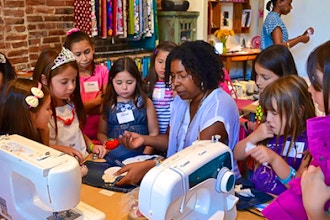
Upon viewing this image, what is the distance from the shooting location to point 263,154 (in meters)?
1.36

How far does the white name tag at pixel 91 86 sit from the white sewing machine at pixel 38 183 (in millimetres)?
1389

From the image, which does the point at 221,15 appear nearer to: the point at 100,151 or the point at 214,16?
the point at 214,16

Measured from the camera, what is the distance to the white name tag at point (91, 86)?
8.30ft

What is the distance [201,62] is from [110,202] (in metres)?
0.76

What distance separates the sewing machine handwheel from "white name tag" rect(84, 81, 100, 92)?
1.66 m

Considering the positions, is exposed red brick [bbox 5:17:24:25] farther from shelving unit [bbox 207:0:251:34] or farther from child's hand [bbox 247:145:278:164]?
shelving unit [bbox 207:0:251:34]

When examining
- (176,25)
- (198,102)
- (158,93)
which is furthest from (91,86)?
(176,25)

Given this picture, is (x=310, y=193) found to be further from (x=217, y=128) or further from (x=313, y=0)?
(x=313, y=0)

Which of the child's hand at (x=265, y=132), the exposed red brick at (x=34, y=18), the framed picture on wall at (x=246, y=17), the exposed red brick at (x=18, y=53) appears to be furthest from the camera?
the framed picture on wall at (x=246, y=17)

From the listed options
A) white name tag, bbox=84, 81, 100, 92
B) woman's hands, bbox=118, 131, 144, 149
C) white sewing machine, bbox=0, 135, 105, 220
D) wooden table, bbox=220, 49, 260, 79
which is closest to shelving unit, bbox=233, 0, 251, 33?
wooden table, bbox=220, 49, 260, 79

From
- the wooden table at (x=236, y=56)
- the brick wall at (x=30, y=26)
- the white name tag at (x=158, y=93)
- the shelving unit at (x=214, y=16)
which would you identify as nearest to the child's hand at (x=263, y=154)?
the white name tag at (x=158, y=93)

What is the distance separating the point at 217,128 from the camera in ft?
5.08

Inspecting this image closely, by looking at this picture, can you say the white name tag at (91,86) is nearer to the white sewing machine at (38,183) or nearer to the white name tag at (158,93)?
the white name tag at (158,93)

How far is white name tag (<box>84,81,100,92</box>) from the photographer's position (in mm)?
2529
